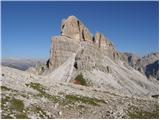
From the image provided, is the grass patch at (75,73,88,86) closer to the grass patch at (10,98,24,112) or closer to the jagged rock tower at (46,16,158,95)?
the jagged rock tower at (46,16,158,95)

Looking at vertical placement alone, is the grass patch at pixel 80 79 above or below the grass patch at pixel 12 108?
above

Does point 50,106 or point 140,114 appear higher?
point 50,106

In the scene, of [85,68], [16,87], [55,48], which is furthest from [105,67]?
[16,87]

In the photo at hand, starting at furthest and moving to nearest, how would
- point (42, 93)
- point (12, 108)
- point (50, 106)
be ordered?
point (42, 93)
point (50, 106)
point (12, 108)

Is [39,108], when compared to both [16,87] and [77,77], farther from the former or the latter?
[77,77]

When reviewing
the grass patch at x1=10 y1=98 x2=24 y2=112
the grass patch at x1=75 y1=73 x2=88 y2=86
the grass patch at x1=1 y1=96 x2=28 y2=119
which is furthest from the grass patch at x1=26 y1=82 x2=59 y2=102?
the grass patch at x1=75 y1=73 x2=88 y2=86

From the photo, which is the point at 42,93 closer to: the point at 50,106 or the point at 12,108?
the point at 50,106

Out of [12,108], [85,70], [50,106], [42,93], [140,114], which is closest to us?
[12,108]

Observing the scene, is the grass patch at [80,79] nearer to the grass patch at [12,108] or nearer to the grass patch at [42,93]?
the grass patch at [42,93]

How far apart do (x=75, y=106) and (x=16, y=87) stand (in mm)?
10693

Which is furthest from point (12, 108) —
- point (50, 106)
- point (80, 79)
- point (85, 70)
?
point (85, 70)

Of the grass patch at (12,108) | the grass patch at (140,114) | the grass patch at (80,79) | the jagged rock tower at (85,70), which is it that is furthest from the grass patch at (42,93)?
the grass patch at (80,79)

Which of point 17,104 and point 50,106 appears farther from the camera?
point 50,106

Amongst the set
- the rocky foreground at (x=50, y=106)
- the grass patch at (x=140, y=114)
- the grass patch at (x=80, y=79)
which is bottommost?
the grass patch at (x=140, y=114)
